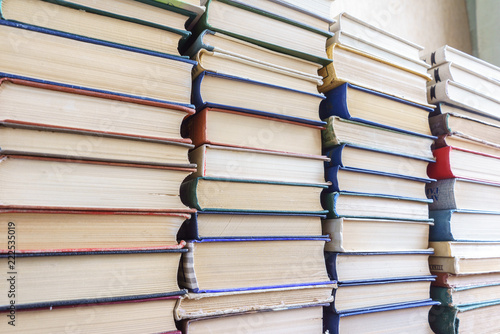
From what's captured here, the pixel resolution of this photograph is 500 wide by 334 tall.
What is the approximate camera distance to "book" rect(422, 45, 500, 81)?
40.8 inches

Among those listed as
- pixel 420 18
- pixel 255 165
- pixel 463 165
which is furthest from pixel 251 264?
pixel 420 18

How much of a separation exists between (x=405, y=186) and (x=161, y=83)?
60cm

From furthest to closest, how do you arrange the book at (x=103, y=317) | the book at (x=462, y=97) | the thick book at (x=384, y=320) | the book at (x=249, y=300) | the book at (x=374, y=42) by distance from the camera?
the book at (x=462, y=97), the book at (x=374, y=42), the thick book at (x=384, y=320), the book at (x=249, y=300), the book at (x=103, y=317)

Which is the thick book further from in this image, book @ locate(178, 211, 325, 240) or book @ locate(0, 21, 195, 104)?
book @ locate(0, 21, 195, 104)

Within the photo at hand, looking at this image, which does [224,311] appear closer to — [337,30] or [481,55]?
[337,30]

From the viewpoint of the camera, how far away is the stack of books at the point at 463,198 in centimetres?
94

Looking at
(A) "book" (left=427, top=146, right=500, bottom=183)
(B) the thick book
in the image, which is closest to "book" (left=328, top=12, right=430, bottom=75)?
(A) "book" (left=427, top=146, right=500, bottom=183)

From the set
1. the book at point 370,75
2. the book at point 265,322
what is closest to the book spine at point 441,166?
the book at point 370,75

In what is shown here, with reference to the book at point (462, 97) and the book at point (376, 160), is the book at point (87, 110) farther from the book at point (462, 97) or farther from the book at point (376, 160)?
the book at point (462, 97)

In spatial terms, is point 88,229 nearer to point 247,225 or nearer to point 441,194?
point 247,225

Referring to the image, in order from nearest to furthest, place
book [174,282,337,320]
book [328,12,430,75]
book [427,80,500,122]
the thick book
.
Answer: book [174,282,337,320] < the thick book < book [328,12,430,75] < book [427,80,500,122]

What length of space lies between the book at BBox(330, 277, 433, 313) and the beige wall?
2.73 feet

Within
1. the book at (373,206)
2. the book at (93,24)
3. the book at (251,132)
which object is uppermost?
the book at (93,24)

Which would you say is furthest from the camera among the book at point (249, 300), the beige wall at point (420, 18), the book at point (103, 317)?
the beige wall at point (420, 18)
